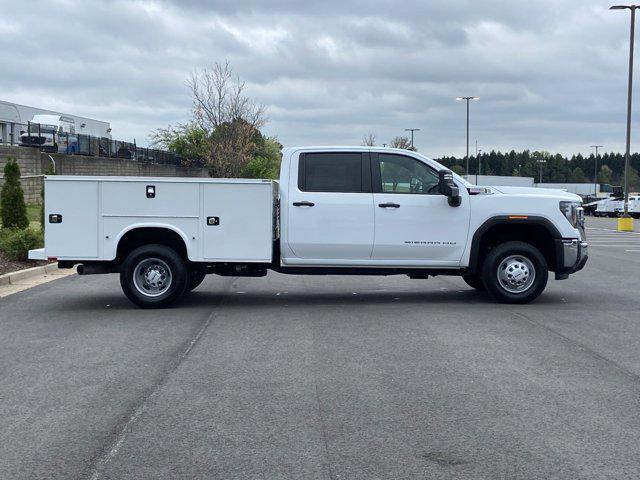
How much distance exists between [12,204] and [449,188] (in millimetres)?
10618

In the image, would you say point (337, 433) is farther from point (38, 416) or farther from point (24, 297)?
point (24, 297)

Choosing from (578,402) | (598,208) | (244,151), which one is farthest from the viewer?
(598,208)

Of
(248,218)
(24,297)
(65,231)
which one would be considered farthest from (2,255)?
(248,218)

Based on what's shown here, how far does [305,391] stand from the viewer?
6.66 m

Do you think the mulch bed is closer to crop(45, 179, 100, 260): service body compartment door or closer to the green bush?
the green bush

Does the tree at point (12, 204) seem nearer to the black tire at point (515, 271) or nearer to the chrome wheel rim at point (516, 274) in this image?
the black tire at point (515, 271)

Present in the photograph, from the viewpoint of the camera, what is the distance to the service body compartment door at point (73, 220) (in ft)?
35.6

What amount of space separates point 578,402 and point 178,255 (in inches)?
249

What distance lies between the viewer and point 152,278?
11.1 m

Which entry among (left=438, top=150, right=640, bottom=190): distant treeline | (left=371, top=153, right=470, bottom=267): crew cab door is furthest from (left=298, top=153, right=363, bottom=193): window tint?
(left=438, top=150, right=640, bottom=190): distant treeline

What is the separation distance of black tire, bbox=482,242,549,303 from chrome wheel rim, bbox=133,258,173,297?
4477 mm

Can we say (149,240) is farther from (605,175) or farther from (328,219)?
(605,175)

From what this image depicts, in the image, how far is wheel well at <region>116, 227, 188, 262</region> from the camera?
36.7 feet

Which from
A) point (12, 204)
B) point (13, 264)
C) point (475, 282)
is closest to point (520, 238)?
point (475, 282)
